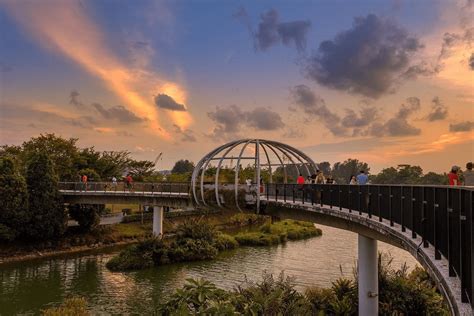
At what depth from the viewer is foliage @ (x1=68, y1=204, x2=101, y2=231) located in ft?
158

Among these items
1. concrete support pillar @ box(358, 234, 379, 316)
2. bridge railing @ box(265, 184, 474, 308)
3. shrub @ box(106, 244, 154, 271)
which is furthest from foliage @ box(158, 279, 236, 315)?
shrub @ box(106, 244, 154, 271)

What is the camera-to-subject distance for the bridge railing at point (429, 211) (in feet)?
20.2

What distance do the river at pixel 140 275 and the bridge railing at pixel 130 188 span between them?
252 inches

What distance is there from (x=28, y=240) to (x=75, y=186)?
698 centimetres

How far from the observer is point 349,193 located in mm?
18000

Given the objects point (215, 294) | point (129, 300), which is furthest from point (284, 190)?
point (129, 300)

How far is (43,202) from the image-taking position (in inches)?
→ 1714

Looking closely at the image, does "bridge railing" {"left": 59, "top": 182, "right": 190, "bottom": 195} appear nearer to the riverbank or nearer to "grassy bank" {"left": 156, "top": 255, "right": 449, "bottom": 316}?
the riverbank

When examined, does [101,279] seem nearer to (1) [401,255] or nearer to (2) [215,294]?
(2) [215,294]

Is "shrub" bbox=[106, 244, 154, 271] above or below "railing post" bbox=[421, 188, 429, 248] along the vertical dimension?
below

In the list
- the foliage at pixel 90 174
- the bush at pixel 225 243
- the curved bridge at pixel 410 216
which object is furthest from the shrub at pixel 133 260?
the foliage at pixel 90 174

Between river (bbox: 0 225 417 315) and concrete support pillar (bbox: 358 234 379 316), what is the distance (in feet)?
15.1

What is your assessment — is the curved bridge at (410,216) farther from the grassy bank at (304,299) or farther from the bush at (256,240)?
the bush at (256,240)

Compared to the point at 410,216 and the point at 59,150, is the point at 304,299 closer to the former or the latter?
the point at 410,216
